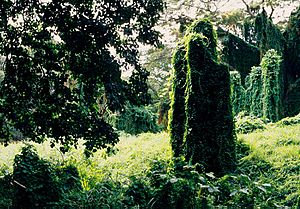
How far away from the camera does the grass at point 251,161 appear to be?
21.9 feet

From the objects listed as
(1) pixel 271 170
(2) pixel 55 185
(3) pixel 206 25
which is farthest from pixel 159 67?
(2) pixel 55 185

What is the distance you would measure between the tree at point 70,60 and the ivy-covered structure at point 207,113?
2935 millimetres

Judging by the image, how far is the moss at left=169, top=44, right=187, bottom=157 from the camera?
8.16 m

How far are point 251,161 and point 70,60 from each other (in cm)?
492

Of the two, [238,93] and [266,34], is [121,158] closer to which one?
[238,93]

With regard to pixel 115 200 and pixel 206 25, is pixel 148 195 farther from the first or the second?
pixel 206 25

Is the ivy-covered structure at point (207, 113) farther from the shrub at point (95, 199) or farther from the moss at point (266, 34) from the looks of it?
the moss at point (266, 34)

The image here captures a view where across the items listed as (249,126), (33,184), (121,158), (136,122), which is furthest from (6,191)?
(136,122)

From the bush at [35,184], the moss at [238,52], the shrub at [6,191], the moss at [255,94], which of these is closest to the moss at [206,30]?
the bush at [35,184]

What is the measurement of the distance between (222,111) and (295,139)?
226cm

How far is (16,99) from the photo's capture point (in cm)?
490

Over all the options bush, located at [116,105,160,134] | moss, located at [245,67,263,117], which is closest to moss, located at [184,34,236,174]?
moss, located at [245,67,263,117]

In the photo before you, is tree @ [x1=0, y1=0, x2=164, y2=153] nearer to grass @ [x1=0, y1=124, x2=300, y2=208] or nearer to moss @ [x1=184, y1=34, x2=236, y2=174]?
grass @ [x1=0, y1=124, x2=300, y2=208]

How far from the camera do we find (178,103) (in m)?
8.27
